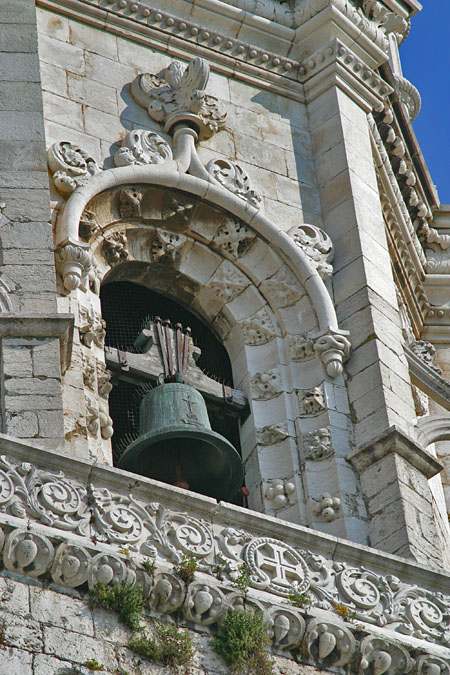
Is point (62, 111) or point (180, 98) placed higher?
point (180, 98)

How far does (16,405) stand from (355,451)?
118 inches

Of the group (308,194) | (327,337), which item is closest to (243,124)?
(308,194)

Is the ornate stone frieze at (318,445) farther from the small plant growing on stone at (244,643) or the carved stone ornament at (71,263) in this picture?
the small plant growing on stone at (244,643)

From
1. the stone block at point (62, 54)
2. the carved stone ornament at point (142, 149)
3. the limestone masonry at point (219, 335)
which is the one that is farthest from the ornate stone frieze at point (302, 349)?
the stone block at point (62, 54)

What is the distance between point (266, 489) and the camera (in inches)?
654

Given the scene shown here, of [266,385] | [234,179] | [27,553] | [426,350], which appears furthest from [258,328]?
[27,553]

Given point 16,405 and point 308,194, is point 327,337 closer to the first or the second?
point 308,194

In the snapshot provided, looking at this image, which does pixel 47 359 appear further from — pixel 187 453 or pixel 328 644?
pixel 328 644

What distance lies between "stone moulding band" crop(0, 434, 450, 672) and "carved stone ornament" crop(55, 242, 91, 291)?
9.01ft

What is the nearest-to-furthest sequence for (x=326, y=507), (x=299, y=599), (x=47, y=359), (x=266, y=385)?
(x=299, y=599) → (x=47, y=359) → (x=326, y=507) → (x=266, y=385)

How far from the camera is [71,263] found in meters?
16.5

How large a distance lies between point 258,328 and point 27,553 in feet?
16.9

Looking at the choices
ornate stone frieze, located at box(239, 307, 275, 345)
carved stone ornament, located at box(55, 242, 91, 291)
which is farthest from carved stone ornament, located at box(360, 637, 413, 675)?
ornate stone frieze, located at box(239, 307, 275, 345)

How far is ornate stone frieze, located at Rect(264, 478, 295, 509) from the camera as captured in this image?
16484 mm
